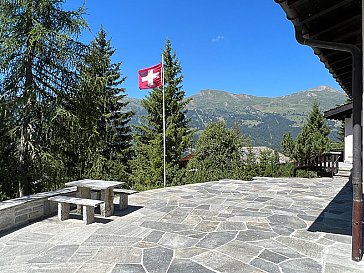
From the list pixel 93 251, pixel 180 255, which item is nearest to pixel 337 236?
pixel 180 255

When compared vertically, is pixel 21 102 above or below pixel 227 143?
above

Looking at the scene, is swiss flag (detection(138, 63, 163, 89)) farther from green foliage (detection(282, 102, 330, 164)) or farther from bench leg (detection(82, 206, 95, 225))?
green foliage (detection(282, 102, 330, 164))

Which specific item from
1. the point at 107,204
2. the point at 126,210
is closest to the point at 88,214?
the point at 107,204

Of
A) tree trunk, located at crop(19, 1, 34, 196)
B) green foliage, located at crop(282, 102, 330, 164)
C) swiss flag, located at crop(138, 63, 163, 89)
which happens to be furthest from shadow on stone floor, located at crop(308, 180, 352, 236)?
swiss flag, located at crop(138, 63, 163, 89)

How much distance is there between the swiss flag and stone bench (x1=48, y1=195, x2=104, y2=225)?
6.69 meters

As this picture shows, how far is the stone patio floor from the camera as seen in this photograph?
3.04 m

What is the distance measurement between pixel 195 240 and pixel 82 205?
1.91 metres

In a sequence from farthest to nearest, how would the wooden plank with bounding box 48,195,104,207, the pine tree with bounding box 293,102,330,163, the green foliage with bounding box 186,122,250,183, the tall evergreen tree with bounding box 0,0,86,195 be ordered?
the pine tree with bounding box 293,102,330,163 → the green foliage with bounding box 186,122,250,183 → the tall evergreen tree with bounding box 0,0,86,195 → the wooden plank with bounding box 48,195,104,207

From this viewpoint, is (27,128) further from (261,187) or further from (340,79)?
(340,79)

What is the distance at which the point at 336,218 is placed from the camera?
4.96 m

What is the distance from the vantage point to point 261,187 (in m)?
8.26

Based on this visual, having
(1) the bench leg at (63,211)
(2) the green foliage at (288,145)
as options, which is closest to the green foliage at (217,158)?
(2) the green foliage at (288,145)

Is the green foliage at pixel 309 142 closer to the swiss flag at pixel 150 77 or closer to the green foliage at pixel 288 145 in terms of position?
the green foliage at pixel 288 145

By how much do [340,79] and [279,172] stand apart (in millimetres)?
5330
